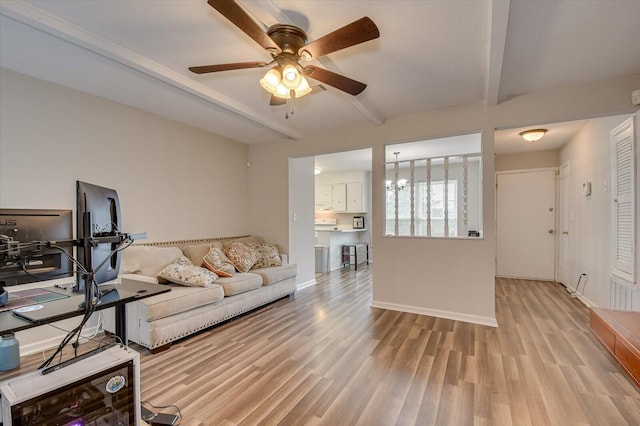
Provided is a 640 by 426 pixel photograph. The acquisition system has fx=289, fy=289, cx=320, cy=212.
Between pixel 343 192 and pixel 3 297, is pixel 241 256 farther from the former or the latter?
pixel 343 192

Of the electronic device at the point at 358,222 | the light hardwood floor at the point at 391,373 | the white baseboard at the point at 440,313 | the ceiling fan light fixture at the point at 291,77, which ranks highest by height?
the ceiling fan light fixture at the point at 291,77

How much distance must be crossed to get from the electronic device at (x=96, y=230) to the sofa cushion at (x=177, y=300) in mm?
1049

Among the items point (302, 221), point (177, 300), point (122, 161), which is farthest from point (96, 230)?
point (302, 221)

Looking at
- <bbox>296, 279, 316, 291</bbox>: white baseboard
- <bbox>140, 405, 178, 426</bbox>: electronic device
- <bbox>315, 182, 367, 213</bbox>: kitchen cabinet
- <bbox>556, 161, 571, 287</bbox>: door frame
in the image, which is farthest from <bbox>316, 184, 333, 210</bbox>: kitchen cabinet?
<bbox>140, 405, 178, 426</bbox>: electronic device

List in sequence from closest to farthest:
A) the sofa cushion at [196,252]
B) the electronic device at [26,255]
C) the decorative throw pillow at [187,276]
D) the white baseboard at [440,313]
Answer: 1. the electronic device at [26,255]
2. the decorative throw pillow at [187,276]
3. the white baseboard at [440,313]
4. the sofa cushion at [196,252]

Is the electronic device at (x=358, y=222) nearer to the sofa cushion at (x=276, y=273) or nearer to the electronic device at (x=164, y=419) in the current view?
the sofa cushion at (x=276, y=273)

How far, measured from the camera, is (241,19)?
153 centimetres

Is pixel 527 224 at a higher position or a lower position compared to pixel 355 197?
lower

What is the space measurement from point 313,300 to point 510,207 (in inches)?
170

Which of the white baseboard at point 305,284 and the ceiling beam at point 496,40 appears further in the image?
the white baseboard at point 305,284

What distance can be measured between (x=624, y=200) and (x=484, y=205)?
4.56 feet

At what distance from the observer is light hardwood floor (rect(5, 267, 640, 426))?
1.78 metres

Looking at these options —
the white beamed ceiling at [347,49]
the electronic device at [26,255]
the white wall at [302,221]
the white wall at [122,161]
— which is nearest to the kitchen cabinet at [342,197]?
the white wall at [302,221]

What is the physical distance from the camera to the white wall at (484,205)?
9.44 feet
